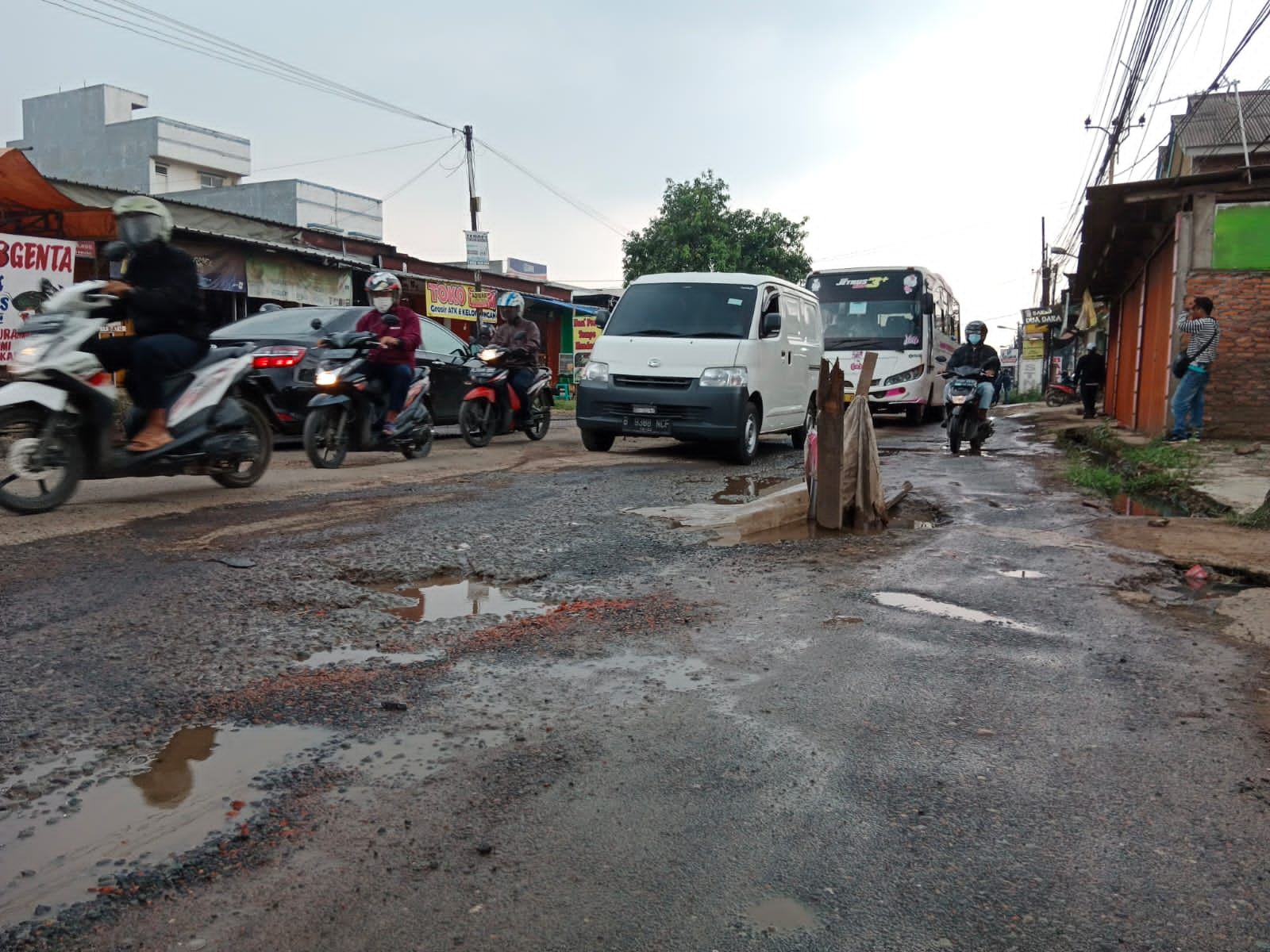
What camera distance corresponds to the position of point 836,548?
17.2ft

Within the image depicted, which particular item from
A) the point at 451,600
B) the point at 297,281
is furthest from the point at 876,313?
the point at 451,600

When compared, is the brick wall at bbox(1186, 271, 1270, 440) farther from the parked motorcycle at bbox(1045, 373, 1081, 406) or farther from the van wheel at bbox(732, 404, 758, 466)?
the parked motorcycle at bbox(1045, 373, 1081, 406)

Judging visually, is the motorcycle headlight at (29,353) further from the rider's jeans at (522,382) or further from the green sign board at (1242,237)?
the green sign board at (1242,237)

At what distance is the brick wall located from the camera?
12.4 m

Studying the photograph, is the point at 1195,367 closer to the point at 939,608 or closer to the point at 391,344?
the point at 391,344

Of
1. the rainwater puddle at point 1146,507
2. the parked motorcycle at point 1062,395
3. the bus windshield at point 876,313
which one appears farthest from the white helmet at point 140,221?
the parked motorcycle at point 1062,395

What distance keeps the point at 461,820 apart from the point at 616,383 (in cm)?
807

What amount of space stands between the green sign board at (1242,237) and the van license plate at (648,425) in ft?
25.7

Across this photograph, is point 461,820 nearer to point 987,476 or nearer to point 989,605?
point 989,605

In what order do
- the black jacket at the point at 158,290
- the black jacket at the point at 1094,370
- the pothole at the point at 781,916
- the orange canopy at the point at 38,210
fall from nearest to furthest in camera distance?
the pothole at the point at 781,916 < the black jacket at the point at 158,290 < the orange canopy at the point at 38,210 < the black jacket at the point at 1094,370

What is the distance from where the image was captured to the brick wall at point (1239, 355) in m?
12.4

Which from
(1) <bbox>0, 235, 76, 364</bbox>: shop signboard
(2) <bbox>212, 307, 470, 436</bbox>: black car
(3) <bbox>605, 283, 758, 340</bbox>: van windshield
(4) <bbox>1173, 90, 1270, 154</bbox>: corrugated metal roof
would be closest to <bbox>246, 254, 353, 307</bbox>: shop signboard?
(1) <bbox>0, 235, 76, 364</bbox>: shop signboard

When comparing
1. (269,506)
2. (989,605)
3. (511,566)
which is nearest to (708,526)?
(511,566)

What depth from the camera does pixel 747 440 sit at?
32.3 ft
